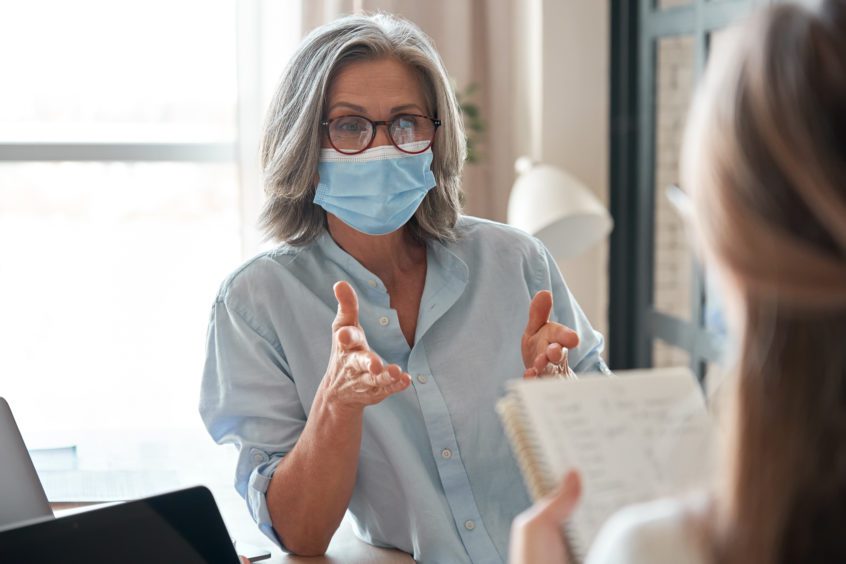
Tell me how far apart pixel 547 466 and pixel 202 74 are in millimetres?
3203

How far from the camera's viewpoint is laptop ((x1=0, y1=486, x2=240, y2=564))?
1048 mm

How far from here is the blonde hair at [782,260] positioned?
65 centimetres

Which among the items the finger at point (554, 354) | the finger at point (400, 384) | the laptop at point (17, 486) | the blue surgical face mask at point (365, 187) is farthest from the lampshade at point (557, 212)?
the laptop at point (17, 486)

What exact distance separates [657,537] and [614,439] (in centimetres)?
13

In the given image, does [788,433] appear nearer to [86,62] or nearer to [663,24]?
[663,24]

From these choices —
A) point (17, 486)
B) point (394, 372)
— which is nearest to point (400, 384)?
point (394, 372)

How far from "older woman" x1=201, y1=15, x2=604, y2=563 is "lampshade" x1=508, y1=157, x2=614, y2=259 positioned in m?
1.27

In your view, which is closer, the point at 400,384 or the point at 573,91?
the point at 400,384

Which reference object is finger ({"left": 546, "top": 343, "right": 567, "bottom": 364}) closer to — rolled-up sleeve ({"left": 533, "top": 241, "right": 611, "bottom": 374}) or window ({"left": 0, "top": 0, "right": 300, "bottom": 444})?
rolled-up sleeve ({"left": 533, "top": 241, "right": 611, "bottom": 374})

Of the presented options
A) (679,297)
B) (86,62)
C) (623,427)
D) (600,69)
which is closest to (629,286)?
(679,297)

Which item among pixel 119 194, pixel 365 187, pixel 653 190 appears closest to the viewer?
pixel 365 187

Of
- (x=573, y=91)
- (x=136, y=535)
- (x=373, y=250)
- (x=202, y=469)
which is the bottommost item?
(x=202, y=469)

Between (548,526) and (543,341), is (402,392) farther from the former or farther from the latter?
(548,526)

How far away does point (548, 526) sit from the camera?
802 millimetres
